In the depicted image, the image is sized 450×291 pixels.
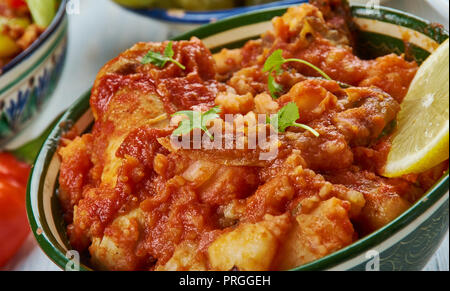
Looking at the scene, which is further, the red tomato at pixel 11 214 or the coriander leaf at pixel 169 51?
the red tomato at pixel 11 214

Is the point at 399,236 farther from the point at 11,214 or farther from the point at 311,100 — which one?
the point at 11,214

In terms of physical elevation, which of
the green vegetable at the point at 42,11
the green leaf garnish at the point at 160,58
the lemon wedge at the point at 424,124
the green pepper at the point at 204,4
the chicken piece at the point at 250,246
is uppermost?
the lemon wedge at the point at 424,124

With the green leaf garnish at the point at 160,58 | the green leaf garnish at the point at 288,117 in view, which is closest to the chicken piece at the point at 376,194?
the green leaf garnish at the point at 288,117

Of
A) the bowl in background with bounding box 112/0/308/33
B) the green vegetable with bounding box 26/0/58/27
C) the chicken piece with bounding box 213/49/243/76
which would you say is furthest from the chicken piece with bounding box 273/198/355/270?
the green vegetable with bounding box 26/0/58/27

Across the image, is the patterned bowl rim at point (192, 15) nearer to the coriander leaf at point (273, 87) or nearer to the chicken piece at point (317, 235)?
the coriander leaf at point (273, 87)

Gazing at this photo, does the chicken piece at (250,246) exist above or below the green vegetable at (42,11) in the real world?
above

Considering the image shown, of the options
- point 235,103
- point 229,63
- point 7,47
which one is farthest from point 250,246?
point 7,47
